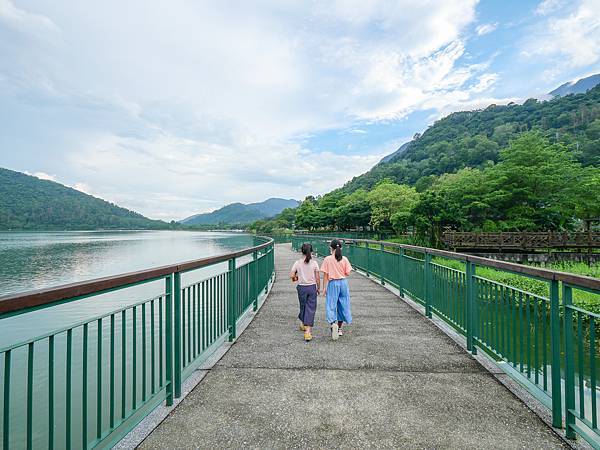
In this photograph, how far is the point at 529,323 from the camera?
279 cm

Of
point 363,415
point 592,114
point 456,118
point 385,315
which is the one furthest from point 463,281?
point 456,118

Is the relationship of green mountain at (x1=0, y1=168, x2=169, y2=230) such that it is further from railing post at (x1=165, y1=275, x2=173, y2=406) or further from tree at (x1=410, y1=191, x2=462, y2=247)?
railing post at (x1=165, y1=275, x2=173, y2=406)

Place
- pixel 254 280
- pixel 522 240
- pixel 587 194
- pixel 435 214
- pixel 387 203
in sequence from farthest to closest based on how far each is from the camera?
pixel 387 203, pixel 435 214, pixel 587 194, pixel 522 240, pixel 254 280

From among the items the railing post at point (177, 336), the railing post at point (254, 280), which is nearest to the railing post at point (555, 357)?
the railing post at point (177, 336)

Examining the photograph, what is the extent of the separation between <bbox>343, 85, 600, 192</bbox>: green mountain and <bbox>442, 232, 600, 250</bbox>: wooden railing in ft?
117

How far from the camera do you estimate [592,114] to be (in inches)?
3115

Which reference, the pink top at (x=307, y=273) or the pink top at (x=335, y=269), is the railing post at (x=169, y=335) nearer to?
the pink top at (x=307, y=273)

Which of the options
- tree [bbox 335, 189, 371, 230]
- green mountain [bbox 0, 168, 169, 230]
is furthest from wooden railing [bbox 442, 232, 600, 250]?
green mountain [bbox 0, 168, 169, 230]

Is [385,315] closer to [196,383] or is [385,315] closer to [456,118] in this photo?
[196,383]

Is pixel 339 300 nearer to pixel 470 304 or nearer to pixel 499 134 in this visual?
pixel 470 304

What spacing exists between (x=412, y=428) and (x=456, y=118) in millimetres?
153451

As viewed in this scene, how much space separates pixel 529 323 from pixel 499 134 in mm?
105971

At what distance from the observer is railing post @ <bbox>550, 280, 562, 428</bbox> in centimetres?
247

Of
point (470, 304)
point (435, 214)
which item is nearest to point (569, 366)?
point (470, 304)
